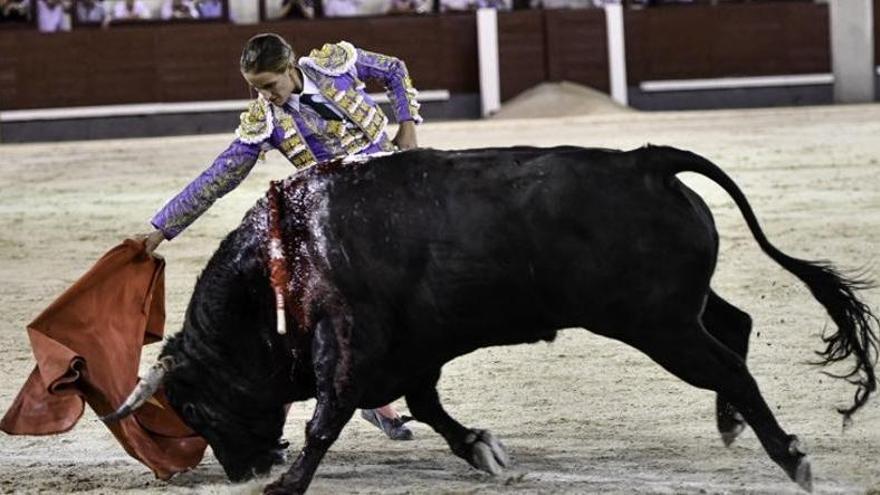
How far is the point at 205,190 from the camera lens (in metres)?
4.10

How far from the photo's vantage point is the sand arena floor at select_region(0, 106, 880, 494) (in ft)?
12.8

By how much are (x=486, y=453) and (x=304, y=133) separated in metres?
0.95

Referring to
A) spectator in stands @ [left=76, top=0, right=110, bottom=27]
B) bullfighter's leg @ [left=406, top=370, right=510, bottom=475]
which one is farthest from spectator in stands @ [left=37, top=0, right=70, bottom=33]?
bullfighter's leg @ [left=406, top=370, right=510, bottom=475]

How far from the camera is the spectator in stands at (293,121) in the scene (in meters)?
4.03

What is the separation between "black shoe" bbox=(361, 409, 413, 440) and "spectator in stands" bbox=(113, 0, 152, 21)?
12.6 metres

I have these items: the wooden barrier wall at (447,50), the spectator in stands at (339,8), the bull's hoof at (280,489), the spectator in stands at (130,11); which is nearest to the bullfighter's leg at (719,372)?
the bull's hoof at (280,489)

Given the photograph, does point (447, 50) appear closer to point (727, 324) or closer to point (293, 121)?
point (293, 121)

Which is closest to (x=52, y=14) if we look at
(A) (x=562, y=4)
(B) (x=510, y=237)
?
(A) (x=562, y=4)

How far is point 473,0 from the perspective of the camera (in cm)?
1705

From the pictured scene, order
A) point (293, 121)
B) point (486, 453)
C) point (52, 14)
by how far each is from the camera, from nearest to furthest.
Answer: point (486, 453)
point (293, 121)
point (52, 14)

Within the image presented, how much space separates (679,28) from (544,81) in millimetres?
1495

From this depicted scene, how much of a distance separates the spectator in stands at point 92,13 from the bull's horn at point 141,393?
1318 centimetres

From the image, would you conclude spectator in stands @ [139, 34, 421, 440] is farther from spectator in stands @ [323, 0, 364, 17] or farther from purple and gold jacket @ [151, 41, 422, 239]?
spectator in stands @ [323, 0, 364, 17]

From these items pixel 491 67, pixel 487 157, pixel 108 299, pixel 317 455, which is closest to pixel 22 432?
pixel 108 299
